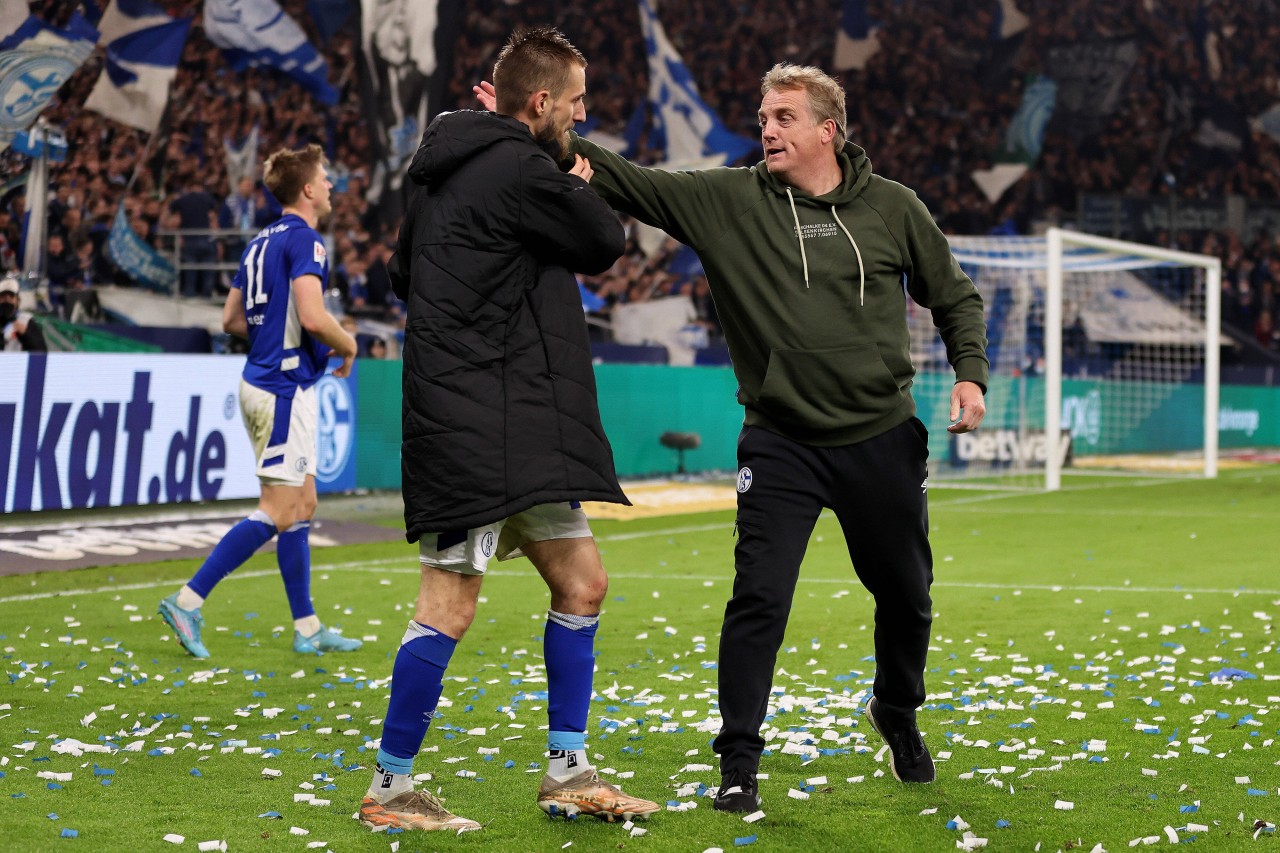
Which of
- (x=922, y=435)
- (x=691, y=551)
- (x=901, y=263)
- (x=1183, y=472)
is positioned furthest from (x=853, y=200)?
(x=1183, y=472)

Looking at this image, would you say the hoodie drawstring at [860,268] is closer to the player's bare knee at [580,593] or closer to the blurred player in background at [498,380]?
the blurred player in background at [498,380]

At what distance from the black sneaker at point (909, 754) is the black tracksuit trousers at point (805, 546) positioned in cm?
4

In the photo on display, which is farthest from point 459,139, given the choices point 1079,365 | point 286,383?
point 1079,365

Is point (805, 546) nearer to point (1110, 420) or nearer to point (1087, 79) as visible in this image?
point (1110, 420)

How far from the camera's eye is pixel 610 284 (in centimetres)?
2594

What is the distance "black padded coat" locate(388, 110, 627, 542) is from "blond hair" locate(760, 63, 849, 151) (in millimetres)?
763

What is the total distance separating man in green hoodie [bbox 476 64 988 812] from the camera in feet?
12.9

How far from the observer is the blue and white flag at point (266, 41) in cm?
2217

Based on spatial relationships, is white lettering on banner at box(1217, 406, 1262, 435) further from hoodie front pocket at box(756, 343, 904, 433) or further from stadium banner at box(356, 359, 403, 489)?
hoodie front pocket at box(756, 343, 904, 433)

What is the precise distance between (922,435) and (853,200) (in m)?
0.66

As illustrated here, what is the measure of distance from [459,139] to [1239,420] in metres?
26.7

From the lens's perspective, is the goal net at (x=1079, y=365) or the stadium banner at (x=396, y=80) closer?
the goal net at (x=1079, y=365)

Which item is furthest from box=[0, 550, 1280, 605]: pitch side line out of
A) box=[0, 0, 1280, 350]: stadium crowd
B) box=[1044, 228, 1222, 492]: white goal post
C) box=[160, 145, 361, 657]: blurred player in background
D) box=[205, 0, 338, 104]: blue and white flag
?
box=[205, 0, 338, 104]: blue and white flag

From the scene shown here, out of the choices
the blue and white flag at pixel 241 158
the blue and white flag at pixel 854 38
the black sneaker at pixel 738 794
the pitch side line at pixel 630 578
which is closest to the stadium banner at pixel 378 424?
the pitch side line at pixel 630 578
